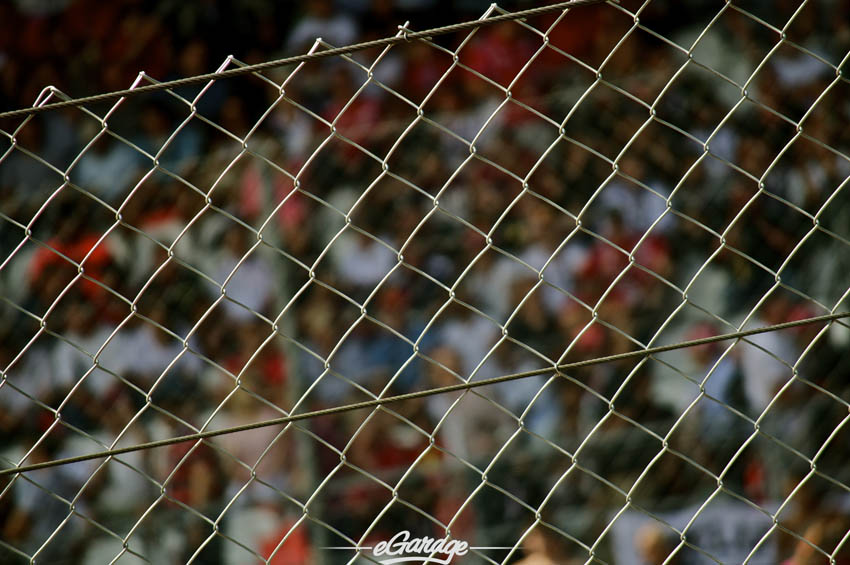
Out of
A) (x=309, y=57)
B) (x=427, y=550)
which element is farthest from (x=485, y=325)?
(x=309, y=57)

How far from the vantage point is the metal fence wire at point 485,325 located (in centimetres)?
318

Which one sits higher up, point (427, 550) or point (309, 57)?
point (309, 57)

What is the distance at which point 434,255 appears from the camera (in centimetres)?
349

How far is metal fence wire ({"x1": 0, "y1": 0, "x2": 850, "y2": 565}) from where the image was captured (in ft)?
10.4

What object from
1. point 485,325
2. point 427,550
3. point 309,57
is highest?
point 309,57

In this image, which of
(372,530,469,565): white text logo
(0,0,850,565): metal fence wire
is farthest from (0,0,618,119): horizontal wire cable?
(0,0,850,565): metal fence wire

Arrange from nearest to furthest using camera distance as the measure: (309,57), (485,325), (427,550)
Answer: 1. (309,57)
2. (427,550)
3. (485,325)

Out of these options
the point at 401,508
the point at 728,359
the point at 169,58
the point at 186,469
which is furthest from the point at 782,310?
the point at 169,58

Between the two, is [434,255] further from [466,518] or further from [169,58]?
[169,58]

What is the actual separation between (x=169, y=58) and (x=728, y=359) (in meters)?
2.93

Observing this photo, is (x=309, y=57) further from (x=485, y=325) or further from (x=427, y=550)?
(x=485, y=325)

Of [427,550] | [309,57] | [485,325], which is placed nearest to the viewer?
[309,57]

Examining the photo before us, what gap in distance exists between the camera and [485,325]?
3.52 metres

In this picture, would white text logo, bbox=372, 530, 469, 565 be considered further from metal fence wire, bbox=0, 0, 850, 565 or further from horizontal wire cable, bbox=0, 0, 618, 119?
metal fence wire, bbox=0, 0, 850, 565
